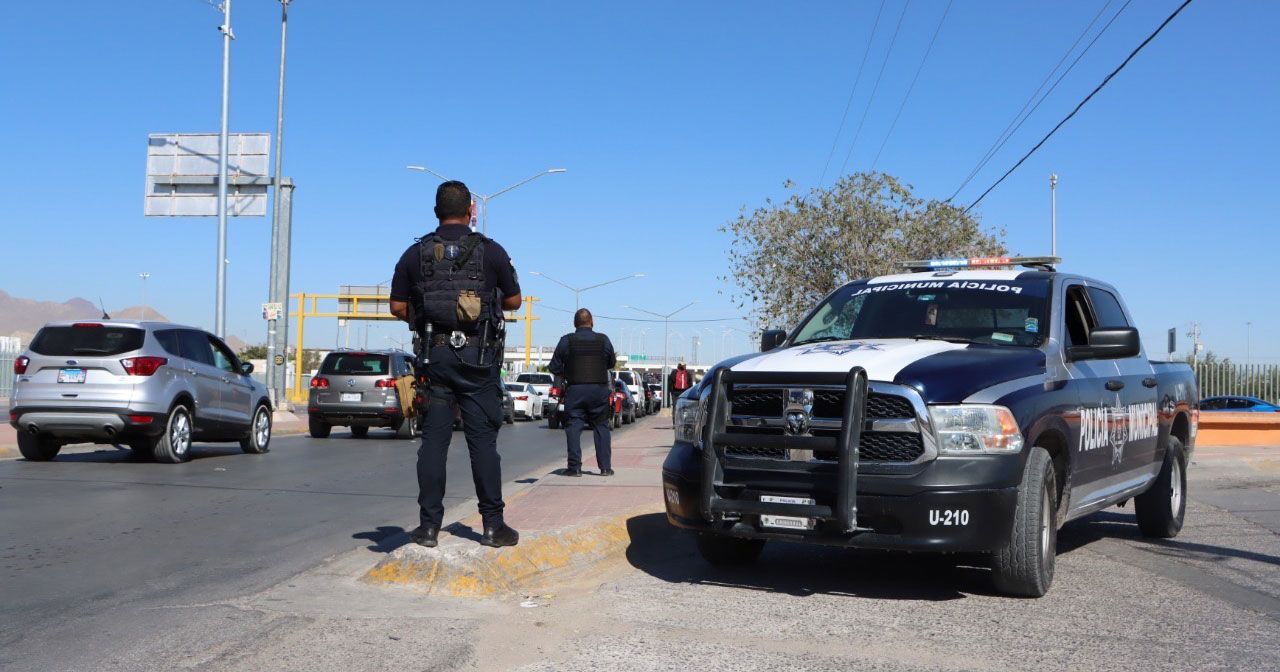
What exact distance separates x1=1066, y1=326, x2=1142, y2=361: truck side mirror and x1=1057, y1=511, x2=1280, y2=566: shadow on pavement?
5.64ft

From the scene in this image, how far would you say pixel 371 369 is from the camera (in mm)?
22031

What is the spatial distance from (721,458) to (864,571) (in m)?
1.51

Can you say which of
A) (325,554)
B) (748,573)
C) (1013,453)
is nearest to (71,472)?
(325,554)

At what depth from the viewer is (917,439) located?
5645 millimetres

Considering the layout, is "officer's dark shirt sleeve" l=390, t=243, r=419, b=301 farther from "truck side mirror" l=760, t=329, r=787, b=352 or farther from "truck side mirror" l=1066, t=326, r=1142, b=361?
"truck side mirror" l=1066, t=326, r=1142, b=361

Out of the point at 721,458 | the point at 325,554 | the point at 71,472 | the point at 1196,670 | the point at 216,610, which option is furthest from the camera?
the point at 71,472

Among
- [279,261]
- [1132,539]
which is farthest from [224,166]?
[1132,539]

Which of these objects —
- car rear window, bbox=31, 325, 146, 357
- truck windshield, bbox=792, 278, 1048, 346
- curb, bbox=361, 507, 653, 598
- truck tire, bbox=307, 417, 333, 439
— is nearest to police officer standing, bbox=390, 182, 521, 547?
curb, bbox=361, 507, 653, 598

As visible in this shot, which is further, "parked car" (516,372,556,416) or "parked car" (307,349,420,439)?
"parked car" (516,372,556,416)

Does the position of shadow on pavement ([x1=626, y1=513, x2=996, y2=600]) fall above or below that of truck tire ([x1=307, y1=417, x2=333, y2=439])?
above

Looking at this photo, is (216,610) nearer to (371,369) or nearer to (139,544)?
(139,544)

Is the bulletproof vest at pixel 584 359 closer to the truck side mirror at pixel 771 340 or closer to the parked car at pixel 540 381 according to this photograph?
the truck side mirror at pixel 771 340

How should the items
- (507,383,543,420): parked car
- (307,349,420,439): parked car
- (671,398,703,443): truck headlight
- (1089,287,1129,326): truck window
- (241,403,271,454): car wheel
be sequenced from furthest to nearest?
(507,383,543,420): parked car < (307,349,420,439): parked car < (241,403,271,454): car wheel < (1089,287,1129,326): truck window < (671,398,703,443): truck headlight

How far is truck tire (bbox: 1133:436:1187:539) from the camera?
8.58 metres
